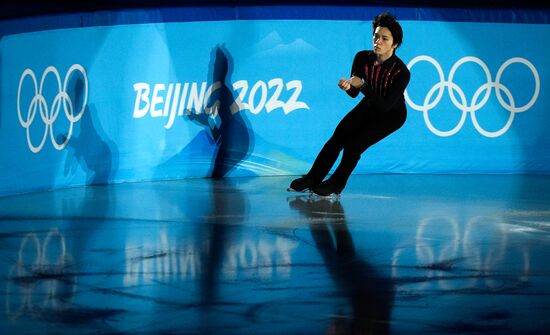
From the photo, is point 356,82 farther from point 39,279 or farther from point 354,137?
point 39,279

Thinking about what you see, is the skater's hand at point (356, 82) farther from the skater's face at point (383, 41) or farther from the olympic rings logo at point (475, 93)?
the olympic rings logo at point (475, 93)

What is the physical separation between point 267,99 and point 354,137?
70.8 inches

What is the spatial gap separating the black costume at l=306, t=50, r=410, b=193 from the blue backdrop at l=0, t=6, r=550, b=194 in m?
1.48

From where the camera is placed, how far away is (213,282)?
6875mm

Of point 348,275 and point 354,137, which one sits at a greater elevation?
point 354,137

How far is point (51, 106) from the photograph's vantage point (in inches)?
418

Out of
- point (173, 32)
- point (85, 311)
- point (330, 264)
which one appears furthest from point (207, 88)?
point (85, 311)

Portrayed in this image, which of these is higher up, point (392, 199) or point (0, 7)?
point (0, 7)

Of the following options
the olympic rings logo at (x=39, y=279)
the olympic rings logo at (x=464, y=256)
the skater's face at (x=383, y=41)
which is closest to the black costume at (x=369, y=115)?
the skater's face at (x=383, y=41)

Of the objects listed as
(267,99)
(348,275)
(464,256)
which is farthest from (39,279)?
(267,99)

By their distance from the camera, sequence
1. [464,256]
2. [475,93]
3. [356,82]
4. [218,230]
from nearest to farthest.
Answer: [464,256] < [218,230] < [356,82] < [475,93]

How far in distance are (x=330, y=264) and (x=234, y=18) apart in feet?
15.7

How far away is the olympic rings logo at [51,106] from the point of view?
10.4m

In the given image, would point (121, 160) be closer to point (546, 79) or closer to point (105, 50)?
point (105, 50)
